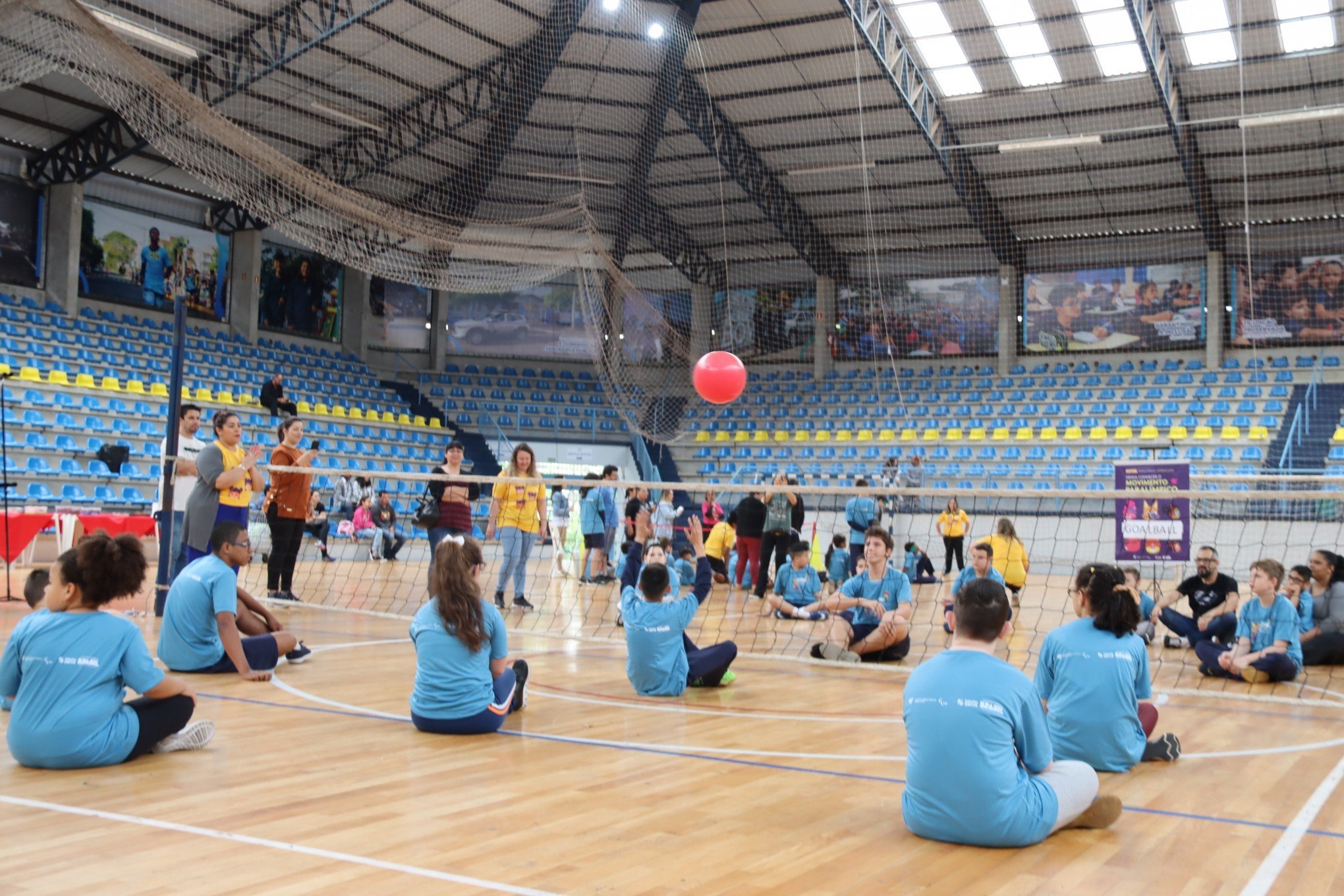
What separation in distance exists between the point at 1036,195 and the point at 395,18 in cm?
1384

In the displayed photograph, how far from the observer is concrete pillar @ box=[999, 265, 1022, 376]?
27.3 meters

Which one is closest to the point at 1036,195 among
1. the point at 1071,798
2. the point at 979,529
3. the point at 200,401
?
the point at 979,529

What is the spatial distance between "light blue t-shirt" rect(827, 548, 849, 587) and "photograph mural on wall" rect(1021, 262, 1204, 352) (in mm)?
15288

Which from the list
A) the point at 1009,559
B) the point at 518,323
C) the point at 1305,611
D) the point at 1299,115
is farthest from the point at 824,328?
the point at 1305,611

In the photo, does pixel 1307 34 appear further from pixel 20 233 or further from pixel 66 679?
pixel 20 233

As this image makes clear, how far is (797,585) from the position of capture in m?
11.6

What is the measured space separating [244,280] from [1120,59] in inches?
799

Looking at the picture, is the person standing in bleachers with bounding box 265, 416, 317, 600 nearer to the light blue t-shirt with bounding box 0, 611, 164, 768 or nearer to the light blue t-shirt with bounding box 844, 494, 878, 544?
the light blue t-shirt with bounding box 0, 611, 164, 768

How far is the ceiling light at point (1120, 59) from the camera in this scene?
18.9m

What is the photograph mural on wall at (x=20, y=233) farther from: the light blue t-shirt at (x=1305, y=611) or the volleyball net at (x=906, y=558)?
the light blue t-shirt at (x=1305, y=611)

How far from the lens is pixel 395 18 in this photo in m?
18.8

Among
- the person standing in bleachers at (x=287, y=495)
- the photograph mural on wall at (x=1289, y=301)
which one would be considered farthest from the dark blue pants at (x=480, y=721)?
the photograph mural on wall at (x=1289, y=301)

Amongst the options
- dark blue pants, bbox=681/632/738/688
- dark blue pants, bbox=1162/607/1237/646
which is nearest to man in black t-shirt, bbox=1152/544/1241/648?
dark blue pants, bbox=1162/607/1237/646

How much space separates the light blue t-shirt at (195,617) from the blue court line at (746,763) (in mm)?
569
